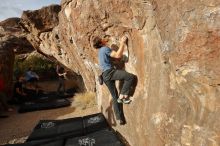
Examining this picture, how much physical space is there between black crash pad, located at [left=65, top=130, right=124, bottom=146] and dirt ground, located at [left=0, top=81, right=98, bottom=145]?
2.47 metres

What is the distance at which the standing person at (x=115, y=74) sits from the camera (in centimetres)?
668

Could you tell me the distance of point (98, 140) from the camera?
24.5 ft

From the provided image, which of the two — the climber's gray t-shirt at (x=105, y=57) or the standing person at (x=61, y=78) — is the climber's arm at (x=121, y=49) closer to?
the climber's gray t-shirt at (x=105, y=57)

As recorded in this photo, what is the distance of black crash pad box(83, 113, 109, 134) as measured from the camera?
8531mm

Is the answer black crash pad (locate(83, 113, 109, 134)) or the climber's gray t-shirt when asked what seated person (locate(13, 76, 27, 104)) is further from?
the climber's gray t-shirt

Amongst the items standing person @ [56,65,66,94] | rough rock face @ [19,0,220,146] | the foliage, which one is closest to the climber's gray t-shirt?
rough rock face @ [19,0,220,146]

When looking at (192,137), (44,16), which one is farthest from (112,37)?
(44,16)

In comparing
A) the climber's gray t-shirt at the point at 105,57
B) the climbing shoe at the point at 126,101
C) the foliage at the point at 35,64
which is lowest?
the foliage at the point at 35,64

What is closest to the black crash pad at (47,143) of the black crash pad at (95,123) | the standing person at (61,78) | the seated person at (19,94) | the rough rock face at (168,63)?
the black crash pad at (95,123)

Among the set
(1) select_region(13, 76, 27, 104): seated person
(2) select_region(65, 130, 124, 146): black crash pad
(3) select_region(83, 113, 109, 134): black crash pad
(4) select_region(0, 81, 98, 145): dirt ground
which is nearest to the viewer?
(2) select_region(65, 130, 124, 146): black crash pad

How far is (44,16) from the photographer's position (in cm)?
1476

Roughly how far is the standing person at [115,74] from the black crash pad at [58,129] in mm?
1767

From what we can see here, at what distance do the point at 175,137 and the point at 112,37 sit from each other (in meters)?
3.10

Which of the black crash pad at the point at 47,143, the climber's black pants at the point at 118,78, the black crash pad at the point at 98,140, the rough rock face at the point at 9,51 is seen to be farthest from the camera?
the rough rock face at the point at 9,51
